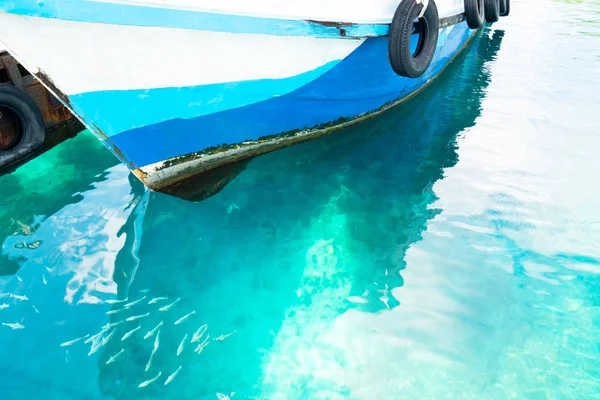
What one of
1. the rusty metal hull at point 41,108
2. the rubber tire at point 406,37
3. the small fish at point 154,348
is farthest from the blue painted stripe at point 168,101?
the rusty metal hull at point 41,108

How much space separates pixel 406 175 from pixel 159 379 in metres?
3.18

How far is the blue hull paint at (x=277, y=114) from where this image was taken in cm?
383

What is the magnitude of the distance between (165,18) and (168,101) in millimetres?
673

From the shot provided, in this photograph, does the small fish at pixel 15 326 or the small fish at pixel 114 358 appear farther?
the small fish at pixel 15 326

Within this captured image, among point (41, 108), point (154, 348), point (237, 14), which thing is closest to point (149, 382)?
point (154, 348)

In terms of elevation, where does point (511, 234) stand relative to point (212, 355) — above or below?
below

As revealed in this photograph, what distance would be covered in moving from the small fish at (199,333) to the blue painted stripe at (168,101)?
170 centimetres

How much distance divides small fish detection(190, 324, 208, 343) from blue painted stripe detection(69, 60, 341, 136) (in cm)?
170

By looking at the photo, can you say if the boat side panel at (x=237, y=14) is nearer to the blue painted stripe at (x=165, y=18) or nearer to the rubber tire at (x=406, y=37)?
the blue painted stripe at (x=165, y=18)

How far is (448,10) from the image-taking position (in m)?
5.82

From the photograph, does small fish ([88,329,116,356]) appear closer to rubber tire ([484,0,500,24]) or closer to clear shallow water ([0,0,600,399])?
clear shallow water ([0,0,600,399])

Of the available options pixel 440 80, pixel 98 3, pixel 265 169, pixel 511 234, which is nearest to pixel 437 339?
pixel 511 234

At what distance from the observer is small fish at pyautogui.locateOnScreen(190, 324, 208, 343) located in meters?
2.98

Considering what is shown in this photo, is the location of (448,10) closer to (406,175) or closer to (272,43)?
(406,175)
